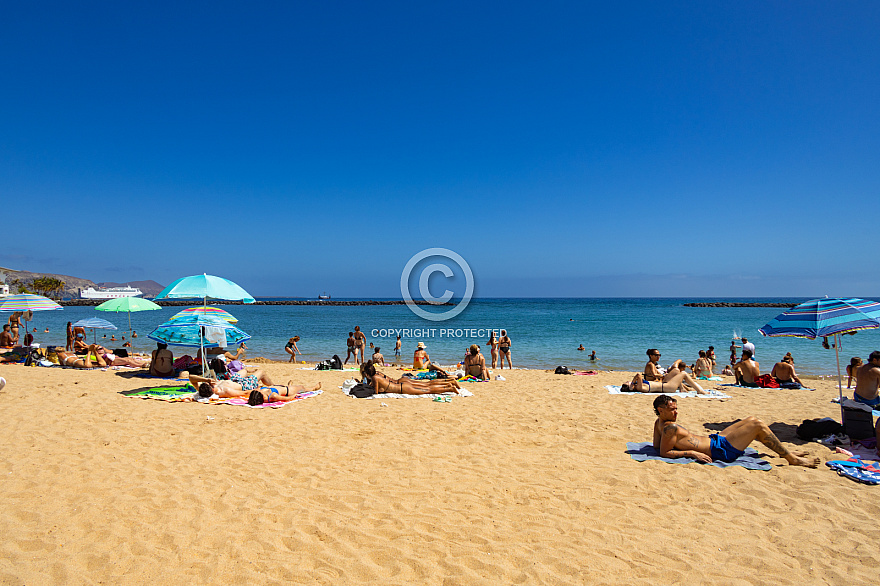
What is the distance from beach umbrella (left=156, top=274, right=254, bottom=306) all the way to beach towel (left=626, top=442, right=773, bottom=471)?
25.5 feet

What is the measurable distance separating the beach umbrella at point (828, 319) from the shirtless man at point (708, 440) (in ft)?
4.92

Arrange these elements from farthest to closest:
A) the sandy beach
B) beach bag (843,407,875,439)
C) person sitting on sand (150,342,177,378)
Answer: person sitting on sand (150,342,177,378), beach bag (843,407,875,439), the sandy beach

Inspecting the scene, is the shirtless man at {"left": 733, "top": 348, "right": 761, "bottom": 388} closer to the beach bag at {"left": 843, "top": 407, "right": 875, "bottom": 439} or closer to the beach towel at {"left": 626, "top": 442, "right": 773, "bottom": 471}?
the beach bag at {"left": 843, "top": 407, "right": 875, "bottom": 439}

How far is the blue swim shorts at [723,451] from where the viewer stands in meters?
5.01

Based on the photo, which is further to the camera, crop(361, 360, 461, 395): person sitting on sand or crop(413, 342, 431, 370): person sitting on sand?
crop(413, 342, 431, 370): person sitting on sand

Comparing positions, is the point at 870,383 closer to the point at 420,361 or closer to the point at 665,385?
the point at 665,385

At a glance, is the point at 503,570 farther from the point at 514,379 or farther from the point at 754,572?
the point at 514,379

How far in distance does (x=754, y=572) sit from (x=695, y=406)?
621 centimetres

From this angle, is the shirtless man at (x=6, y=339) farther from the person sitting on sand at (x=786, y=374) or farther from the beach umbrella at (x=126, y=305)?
the person sitting on sand at (x=786, y=374)

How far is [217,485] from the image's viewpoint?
14.1 feet

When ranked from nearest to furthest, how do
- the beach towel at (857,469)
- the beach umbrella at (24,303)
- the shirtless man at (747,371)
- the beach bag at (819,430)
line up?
the beach towel at (857,469)
the beach bag at (819,430)
the shirtless man at (747,371)
the beach umbrella at (24,303)

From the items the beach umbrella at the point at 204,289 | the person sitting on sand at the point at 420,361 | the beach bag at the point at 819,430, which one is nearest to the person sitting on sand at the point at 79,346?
the beach umbrella at the point at 204,289

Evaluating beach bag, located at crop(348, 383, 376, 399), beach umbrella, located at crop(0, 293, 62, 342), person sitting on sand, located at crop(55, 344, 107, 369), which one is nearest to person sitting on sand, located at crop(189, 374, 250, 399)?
beach bag, located at crop(348, 383, 376, 399)

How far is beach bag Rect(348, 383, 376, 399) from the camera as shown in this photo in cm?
926
